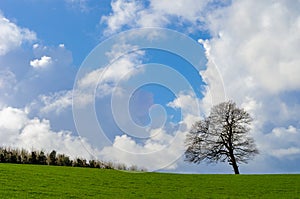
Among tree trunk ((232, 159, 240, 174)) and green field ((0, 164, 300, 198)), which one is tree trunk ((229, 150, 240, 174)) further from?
green field ((0, 164, 300, 198))

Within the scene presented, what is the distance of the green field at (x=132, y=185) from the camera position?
2561cm

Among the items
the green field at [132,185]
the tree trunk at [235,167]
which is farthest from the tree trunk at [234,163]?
the green field at [132,185]

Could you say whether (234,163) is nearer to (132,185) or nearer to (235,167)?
(235,167)

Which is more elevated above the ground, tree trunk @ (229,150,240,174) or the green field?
tree trunk @ (229,150,240,174)

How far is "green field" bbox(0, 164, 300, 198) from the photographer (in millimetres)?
25609

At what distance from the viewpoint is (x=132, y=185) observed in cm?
3050

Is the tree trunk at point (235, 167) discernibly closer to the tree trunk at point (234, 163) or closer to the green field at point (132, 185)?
the tree trunk at point (234, 163)

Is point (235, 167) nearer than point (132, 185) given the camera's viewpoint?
No

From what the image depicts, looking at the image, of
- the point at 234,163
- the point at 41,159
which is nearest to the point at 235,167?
the point at 234,163

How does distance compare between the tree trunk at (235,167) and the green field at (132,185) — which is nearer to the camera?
the green field at (132,185)

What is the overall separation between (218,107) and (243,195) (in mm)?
25386

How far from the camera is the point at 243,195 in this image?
29.2m

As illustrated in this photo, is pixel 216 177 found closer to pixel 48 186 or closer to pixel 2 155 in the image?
pixel 48 186

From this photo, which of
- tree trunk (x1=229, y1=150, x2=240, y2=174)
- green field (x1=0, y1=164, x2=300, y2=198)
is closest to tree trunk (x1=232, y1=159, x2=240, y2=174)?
tree trunk (x1=229, y1=150, x2=240, y2=174)
